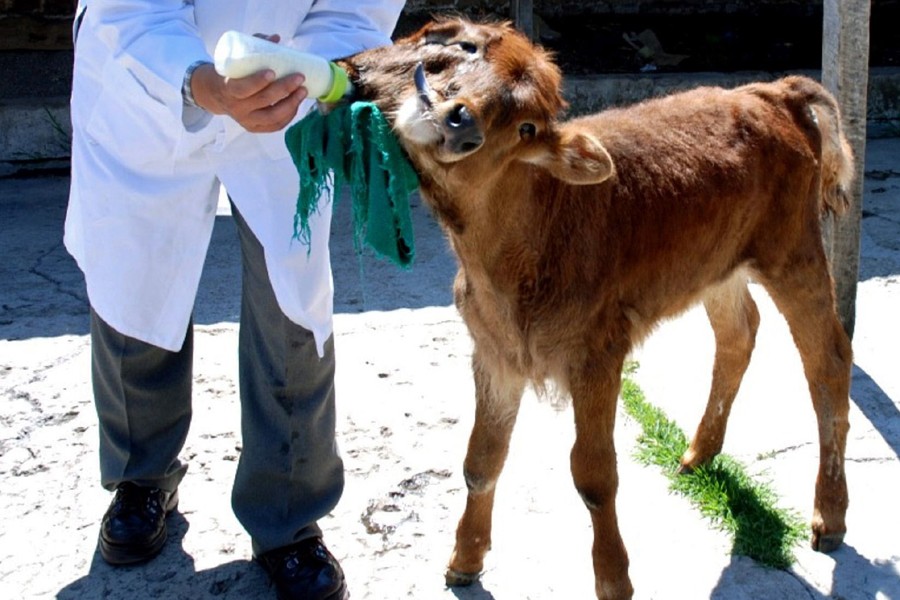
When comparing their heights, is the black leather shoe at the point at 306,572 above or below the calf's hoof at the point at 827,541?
above

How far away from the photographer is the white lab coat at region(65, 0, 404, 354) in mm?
3342

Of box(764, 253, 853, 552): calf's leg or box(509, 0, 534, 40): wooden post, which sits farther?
box(509, 0, 534, 40): wooden post

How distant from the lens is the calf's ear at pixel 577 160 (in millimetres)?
3141

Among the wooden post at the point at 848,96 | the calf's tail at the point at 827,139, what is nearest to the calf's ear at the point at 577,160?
the calf's tail at the point at 827,139

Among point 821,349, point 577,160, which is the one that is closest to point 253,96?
point 577,160

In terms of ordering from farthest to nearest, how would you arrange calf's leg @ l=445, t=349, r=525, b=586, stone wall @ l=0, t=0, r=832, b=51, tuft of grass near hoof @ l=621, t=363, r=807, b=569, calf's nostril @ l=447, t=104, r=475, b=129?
stone wall @ l=0, t=0, r=832, b=51, tuft of grass near hoof @ l=621, t=363, r=807, b=569, calf's leg @ l=445, t=349, r=525, b=586, calf's nostril @ l=447, t=104, r=475, b=129

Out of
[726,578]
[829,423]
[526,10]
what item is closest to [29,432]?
[726,578]

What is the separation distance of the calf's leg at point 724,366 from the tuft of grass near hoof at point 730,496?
6 centimetres

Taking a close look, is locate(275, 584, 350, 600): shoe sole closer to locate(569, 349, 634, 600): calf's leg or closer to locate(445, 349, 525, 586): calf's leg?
locate(445, 349, 525, 586): calf's leg

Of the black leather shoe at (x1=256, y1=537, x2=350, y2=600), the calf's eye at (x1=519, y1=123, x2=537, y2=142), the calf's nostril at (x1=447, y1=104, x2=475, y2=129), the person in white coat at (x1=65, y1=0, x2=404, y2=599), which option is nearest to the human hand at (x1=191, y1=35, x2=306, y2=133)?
the person in white coat at (x1=65, y1=0, x2=404, y2=599)

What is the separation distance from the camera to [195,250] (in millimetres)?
3604

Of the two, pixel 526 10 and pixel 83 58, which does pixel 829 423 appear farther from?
pixel 526 10

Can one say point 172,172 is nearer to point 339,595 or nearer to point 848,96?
point 339,595

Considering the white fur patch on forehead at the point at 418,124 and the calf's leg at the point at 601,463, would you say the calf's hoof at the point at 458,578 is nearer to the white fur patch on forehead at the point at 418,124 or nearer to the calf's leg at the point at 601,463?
the calf's leg at the point at 601,463
